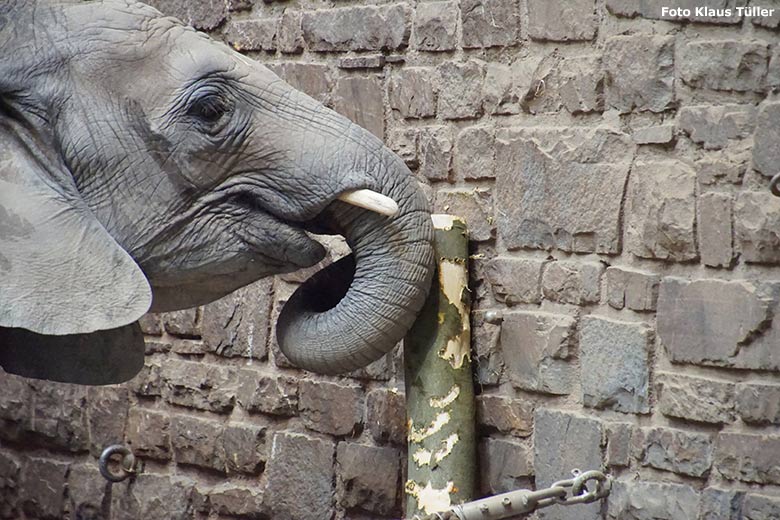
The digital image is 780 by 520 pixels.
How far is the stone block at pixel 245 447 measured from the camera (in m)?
4.42

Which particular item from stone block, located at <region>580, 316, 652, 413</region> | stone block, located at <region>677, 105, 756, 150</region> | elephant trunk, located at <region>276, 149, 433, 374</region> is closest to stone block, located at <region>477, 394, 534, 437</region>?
stone block, located at <region>580, 316, 652, 413</region>

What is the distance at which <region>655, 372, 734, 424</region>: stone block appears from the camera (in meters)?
3.31

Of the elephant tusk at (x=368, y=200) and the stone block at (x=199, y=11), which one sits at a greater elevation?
the stone block at (x=199, y=11)

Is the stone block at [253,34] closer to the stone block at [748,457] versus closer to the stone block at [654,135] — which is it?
the stone block at [654,135]

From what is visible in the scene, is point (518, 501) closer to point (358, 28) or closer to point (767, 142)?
point (767, 142)

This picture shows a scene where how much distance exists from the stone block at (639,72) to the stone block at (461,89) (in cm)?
45

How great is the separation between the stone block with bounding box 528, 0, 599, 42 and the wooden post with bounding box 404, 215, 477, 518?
58 centimetres

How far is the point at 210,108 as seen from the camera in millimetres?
2957

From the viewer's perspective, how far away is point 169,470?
4.73 metres

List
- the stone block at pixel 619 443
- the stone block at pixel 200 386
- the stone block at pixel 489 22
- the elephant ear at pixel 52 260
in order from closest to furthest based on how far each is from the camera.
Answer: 1. the elephant ear at pixel 52 260
2. the stone block at pixel 619 443
3. the stone block at pixel 489 22
4. the stone block at pixel 200 386

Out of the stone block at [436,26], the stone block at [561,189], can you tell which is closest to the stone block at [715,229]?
the stone block at [561,189]

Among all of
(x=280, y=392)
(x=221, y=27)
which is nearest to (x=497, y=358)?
(x=280, y=392)

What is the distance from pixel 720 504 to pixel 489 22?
1480mm

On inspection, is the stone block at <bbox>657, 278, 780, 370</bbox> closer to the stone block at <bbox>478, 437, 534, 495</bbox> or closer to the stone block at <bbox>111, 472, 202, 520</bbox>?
the stone block at <bbox>478, 437, 534, 495</bbox>
